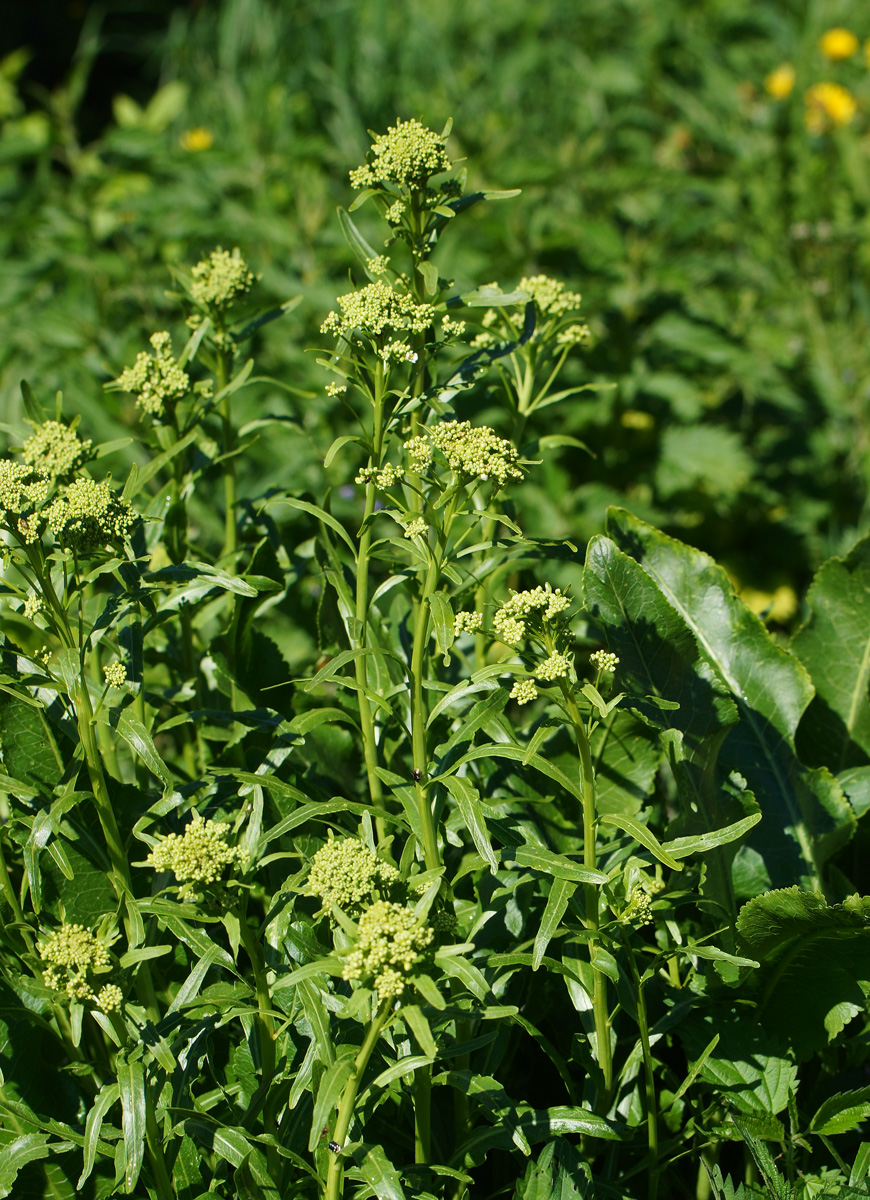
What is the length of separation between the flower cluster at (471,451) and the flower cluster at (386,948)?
531 millimetres

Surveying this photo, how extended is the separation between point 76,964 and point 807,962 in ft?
3.71

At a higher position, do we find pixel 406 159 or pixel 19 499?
pixel 406 159

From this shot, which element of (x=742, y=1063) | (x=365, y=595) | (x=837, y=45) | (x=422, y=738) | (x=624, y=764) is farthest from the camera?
(x=837, y=45)

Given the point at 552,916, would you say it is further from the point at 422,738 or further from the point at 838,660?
the point at 838,660

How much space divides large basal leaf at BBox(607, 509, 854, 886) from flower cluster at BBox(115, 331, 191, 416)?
781 millimetres

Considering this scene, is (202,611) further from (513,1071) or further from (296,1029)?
(513,1071)

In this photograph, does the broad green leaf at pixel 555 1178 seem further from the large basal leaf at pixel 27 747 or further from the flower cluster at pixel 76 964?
the large basal leaf at pixel 27 747

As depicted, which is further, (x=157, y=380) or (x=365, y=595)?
(x=157, y=380)

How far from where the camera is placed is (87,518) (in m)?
1.39

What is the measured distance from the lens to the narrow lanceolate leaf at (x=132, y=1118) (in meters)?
1.33

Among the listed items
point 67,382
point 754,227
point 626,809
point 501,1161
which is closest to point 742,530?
point 754,227

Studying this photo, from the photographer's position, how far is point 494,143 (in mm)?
5137

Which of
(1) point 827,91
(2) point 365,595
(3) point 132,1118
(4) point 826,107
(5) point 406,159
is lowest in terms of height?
→ (3) point 132,1118

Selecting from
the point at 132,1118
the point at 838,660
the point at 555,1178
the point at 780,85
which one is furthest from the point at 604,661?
the point at 780,85
